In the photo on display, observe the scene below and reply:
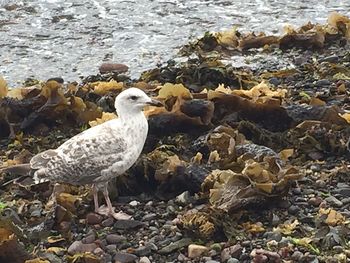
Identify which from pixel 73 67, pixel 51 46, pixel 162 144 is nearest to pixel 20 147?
pixel 162 144

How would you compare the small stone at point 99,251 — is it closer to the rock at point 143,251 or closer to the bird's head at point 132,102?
the rock at point 143,251

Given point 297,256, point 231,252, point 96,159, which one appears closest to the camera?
point 297,256

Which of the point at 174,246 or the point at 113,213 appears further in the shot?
the point at 113,213

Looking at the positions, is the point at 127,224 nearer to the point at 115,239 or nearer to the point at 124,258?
the point at 115,239

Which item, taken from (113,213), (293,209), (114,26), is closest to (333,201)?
(293,209)

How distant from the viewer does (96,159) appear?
17.5 feet

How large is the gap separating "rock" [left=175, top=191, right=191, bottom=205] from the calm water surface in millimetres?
4074

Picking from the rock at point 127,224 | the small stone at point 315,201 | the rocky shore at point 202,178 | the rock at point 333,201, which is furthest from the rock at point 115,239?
the rock at point 333,201

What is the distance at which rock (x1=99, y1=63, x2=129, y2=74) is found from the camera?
9.42m

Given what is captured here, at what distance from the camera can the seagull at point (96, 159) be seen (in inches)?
210

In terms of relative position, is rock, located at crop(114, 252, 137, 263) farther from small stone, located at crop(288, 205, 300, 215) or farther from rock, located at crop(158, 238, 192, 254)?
small stone, located at crop(288, 205, 300, 215)

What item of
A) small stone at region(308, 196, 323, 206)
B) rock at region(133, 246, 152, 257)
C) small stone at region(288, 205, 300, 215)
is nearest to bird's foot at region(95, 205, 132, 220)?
rock at region(133, 246, 152, 257)

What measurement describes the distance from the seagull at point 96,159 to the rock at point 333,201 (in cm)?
130

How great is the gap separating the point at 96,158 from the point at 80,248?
730 mm
